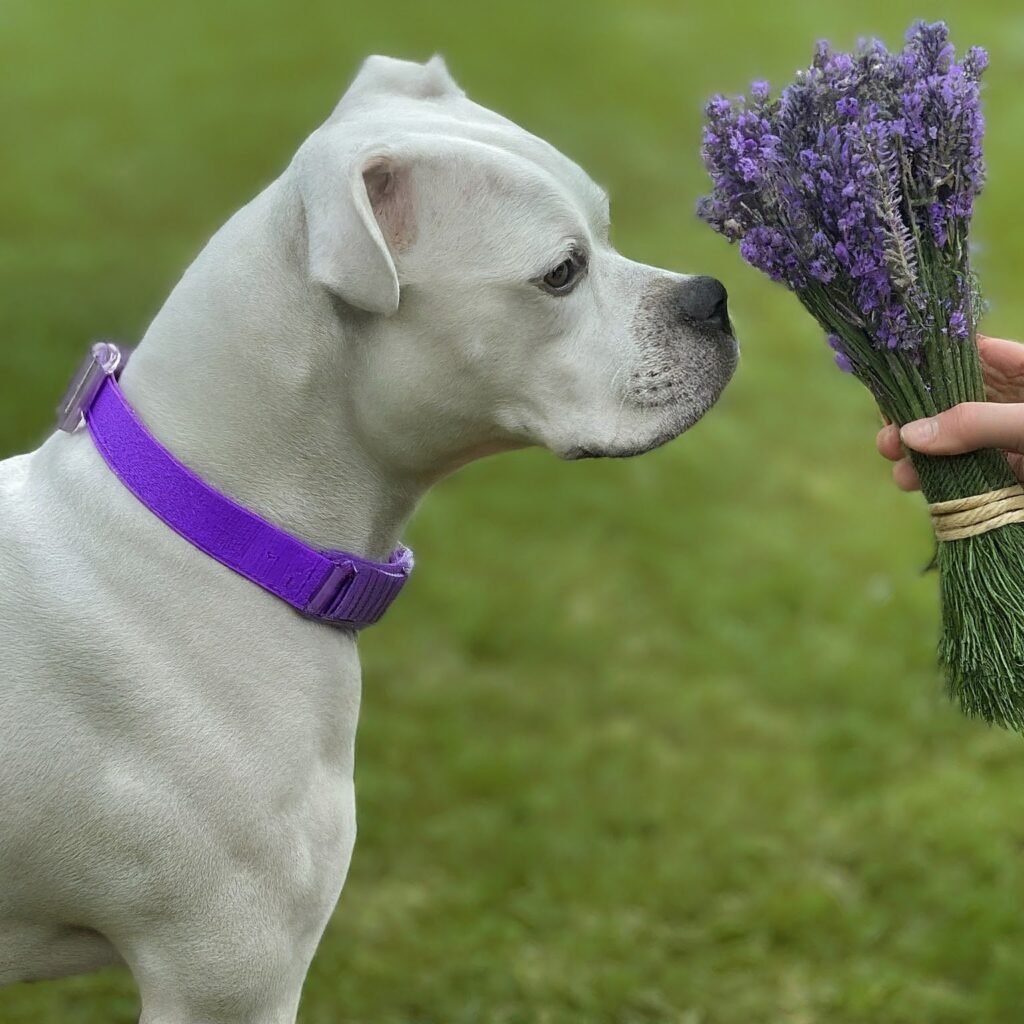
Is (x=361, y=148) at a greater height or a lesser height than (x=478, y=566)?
greater

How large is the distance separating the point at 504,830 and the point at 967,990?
52.4 inches

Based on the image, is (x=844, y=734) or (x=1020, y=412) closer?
(x=1020, y=412)

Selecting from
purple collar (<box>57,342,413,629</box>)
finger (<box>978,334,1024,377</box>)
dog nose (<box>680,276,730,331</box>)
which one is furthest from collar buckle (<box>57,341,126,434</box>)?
finger (<box>978,334,1024,377</box>)

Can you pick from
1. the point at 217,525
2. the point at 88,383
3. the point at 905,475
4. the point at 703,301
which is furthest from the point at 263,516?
the point at 905,475

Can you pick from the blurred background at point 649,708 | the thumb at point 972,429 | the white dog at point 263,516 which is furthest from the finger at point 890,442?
the blurred background at point 649,708

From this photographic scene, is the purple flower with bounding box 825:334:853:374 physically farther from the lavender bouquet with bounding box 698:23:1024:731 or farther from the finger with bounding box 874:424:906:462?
the finger with bounding box 874:424:906:462

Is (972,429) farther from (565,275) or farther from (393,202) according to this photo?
(393,202)

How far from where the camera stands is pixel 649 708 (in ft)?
16.7

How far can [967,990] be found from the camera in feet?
12.5

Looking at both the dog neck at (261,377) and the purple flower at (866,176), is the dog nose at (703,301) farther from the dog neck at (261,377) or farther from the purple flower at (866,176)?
the dog neck at (261,377)

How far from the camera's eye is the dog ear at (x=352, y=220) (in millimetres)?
2010

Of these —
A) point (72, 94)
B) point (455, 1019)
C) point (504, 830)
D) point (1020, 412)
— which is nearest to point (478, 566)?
point (504, 830)

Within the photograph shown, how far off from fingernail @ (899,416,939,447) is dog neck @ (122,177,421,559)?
0.84m

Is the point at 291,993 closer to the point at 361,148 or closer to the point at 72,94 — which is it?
the point at 361,148
